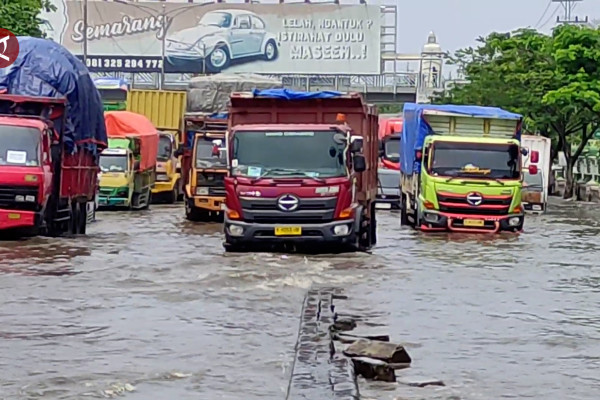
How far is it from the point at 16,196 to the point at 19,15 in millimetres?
11948

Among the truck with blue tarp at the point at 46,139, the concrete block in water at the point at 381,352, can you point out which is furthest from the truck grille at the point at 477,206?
the concrete block in water at the point at 381,352

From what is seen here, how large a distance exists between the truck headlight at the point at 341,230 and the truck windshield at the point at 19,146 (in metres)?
5.20

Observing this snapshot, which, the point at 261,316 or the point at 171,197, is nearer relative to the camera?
the point at 261,316

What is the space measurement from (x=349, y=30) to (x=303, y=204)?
196 ft

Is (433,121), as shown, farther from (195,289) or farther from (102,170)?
(195,289)

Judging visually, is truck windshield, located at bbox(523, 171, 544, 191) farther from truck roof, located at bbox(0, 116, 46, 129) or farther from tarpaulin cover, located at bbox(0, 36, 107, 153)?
truck roof, located at bbox(0, 116, 46, 129)

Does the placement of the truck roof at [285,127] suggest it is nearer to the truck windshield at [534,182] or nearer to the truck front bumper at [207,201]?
the truck front bumper at [207,201]

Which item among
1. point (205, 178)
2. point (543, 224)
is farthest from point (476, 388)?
point (543, 224)

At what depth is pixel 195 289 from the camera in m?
15.4

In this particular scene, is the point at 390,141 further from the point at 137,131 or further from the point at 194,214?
the point at 194,214

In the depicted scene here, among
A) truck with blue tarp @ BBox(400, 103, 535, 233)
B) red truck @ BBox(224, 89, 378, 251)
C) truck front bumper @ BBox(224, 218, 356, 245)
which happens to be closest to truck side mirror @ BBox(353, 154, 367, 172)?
red truck @ BBox(224, 89, 378, 251)

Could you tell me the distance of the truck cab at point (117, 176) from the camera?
112 ft

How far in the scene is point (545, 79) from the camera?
46.2 meters

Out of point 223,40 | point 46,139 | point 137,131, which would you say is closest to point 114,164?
point 137,131
